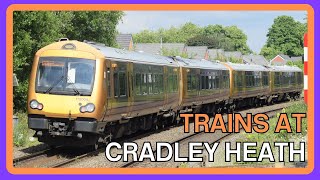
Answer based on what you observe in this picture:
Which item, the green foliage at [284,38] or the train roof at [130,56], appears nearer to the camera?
the train roof at [130,56]

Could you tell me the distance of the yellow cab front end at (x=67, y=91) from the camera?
12.2 metres

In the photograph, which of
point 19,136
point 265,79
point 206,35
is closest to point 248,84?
point 265,79

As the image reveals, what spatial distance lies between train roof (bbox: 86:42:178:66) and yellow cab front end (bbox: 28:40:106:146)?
0.61 m

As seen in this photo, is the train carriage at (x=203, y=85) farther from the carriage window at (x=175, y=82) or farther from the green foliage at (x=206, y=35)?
the green foliage at (x=206, y=35)

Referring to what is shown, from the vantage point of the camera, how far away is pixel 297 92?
44.3 m

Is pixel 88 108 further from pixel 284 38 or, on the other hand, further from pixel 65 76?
pixel 284 38

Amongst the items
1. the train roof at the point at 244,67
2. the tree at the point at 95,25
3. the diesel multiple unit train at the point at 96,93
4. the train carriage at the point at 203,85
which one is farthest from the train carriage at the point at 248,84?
the diesel multiple unit train at the point at 96,93

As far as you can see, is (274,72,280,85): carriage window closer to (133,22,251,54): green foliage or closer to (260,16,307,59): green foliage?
(260,16,307,59): green foliage

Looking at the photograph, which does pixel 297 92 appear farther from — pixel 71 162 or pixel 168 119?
pixel 71 162

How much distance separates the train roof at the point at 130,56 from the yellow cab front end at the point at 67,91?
606mm

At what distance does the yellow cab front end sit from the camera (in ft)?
39.9

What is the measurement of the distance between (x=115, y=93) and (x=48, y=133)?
1.84 meters

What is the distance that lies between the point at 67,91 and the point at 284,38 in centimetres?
7331

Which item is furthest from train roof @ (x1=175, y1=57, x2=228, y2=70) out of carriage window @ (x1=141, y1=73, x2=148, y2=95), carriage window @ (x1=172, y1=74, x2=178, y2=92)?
carriage window @ (x1=141, y1=73, x2=148, y2=95)
